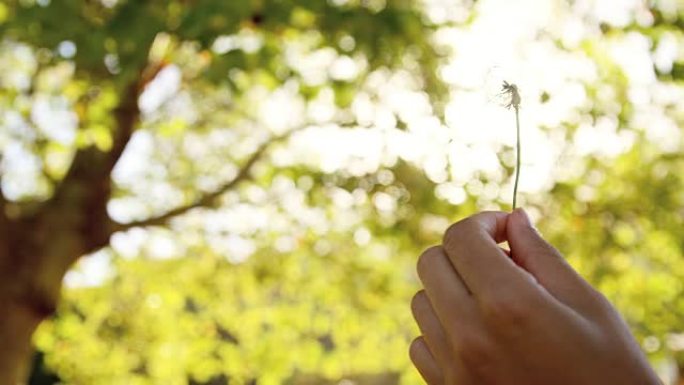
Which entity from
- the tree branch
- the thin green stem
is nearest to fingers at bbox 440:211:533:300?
the thin green stem

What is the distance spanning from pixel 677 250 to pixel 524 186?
1120 millimetres

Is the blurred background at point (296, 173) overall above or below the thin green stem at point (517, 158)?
above

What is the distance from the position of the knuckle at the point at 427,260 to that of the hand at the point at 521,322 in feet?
0.09

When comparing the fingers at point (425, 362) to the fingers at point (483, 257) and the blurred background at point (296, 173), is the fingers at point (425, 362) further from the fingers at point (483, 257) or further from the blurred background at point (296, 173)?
the blurred background at point (296, 173)

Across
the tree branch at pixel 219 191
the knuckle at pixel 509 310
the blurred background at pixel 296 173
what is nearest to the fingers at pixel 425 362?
the knuckle at pixel 509 310

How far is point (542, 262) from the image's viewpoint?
795 mm

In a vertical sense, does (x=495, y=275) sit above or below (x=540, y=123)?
below

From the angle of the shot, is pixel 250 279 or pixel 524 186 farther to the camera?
pixel 250 279

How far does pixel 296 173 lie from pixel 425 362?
554 centimetres

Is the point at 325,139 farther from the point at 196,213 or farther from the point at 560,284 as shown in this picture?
the point at 560,284

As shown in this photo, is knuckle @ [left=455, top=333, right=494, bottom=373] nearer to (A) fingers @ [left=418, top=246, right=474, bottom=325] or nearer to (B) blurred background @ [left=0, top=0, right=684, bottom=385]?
(A) fingers @ [left=418, top=246, right=474, bottom=325]

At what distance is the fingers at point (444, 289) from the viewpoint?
797mm

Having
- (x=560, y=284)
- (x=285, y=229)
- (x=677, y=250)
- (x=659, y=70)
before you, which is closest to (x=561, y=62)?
(x=659, y=70)

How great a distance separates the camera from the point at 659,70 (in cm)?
417
